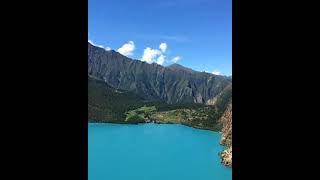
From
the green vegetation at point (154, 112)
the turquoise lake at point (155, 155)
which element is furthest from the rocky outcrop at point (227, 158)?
the green vegetation at point (154, 112)

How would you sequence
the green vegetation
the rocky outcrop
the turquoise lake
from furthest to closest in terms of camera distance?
the green vegetation → the rocky outcrop → the turquoise lake

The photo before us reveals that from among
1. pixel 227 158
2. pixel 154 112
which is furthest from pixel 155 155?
pixel 154 112

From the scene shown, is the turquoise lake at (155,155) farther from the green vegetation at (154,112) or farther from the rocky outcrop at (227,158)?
the green vegetation at (154,112)

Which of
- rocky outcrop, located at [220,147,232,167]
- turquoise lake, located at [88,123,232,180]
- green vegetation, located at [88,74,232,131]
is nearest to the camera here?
turquoise lake, located at [88,123,232,180]

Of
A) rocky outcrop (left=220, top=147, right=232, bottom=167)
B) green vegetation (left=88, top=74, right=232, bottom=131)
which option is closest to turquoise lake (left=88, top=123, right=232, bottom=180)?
rocky outcrop (left=220, top=147, right=232, bottom=167)

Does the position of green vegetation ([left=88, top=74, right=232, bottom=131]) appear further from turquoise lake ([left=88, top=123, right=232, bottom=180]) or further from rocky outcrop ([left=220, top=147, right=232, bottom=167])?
rocky outcrop ([left=220, top=147, right=232, bottom=167])

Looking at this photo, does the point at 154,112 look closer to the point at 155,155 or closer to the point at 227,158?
the point at 155,155
